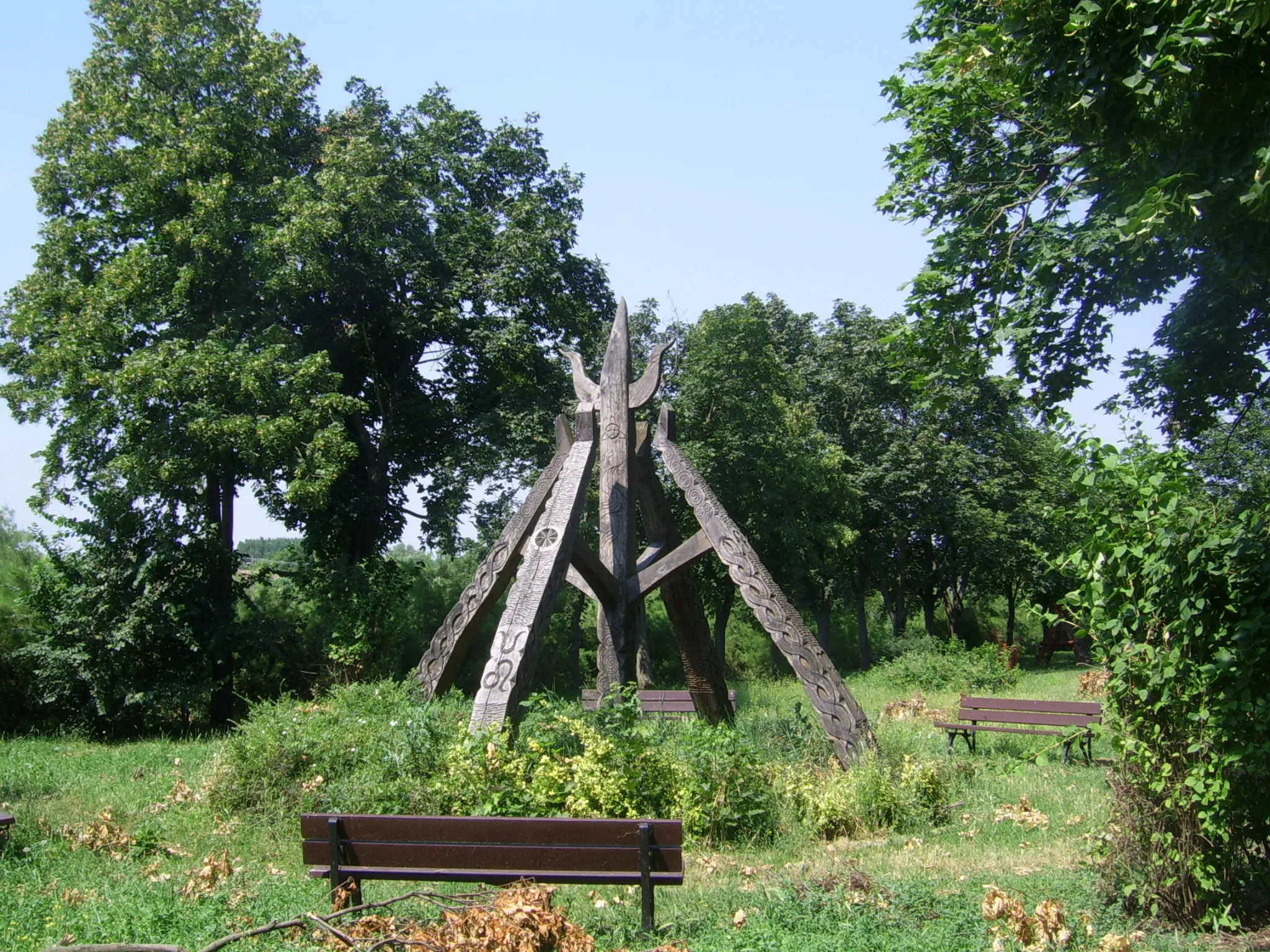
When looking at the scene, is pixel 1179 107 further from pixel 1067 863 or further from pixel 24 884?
→ pixel 24 884

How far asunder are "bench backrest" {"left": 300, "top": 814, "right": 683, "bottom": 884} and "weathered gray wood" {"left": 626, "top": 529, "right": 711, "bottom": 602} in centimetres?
517

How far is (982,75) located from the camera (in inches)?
410

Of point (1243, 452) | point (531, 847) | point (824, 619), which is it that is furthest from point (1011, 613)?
point (531, 847)

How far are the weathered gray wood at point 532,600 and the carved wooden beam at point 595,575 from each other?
581 mm

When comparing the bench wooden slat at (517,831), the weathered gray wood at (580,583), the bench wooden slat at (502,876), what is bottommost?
the bench wooden slat at (502,876)

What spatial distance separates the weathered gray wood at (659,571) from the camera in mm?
10367

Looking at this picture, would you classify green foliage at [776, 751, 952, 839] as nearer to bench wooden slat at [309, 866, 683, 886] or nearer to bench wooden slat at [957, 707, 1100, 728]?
bench wooden slat at [309, 866, 683, 886]

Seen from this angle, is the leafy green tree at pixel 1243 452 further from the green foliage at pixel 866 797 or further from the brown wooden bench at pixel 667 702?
the green foliage at pixel 866 797

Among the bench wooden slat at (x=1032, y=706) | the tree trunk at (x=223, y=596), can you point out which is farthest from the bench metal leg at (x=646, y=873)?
the tree trunk at (x=223, y=596)

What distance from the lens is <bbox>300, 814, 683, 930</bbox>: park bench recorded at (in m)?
5.20

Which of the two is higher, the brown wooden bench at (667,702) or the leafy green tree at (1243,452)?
the leafy green tree at (1243,452)

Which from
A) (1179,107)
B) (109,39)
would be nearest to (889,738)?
(1179,107)

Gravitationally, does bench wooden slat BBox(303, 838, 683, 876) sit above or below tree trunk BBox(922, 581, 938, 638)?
below

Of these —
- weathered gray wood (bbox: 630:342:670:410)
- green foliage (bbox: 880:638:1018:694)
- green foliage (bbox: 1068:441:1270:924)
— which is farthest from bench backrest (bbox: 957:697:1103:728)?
green foliage (bbox: 880:638:1018:694)
